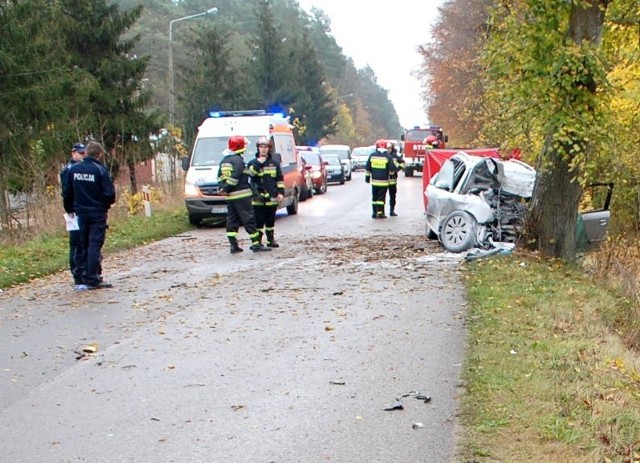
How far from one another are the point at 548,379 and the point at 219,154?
1408 centimetres

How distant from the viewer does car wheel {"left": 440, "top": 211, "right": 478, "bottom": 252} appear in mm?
12883

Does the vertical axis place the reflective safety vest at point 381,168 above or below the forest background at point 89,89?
below

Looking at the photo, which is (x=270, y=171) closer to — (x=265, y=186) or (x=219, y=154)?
(x=265, y=186)

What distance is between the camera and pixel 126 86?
30016 millimetres

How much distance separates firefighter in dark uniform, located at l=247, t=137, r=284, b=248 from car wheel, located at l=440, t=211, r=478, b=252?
291 centimetres

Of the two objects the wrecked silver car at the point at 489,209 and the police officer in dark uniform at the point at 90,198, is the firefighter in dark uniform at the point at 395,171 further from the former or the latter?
the police officer in dark uniform at the point at 90,198

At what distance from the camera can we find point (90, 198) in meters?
10.0

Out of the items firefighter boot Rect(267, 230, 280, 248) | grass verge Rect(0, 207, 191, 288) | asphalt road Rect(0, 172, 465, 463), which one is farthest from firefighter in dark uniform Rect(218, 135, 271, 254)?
grass verge Rect(0, 207, 191, 288)

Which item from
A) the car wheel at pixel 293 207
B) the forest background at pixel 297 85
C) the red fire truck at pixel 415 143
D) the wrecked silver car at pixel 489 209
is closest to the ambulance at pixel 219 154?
the car wheel at pixel 293 207

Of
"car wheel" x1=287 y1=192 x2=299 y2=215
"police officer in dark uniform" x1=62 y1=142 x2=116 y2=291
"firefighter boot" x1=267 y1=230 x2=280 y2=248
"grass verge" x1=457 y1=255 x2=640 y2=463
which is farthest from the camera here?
"car wheel" x1=287 y1=192 x2=299 y2=215

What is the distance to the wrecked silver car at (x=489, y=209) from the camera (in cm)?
1284

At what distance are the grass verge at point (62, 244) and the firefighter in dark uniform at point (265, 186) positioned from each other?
2.73 meters

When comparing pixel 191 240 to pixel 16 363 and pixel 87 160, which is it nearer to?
pixel 87 160

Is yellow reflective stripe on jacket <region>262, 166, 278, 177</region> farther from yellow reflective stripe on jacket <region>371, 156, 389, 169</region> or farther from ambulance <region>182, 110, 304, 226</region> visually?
→ yellow reflective stripe on jacket <region>371, 156, 389, 169</region>
